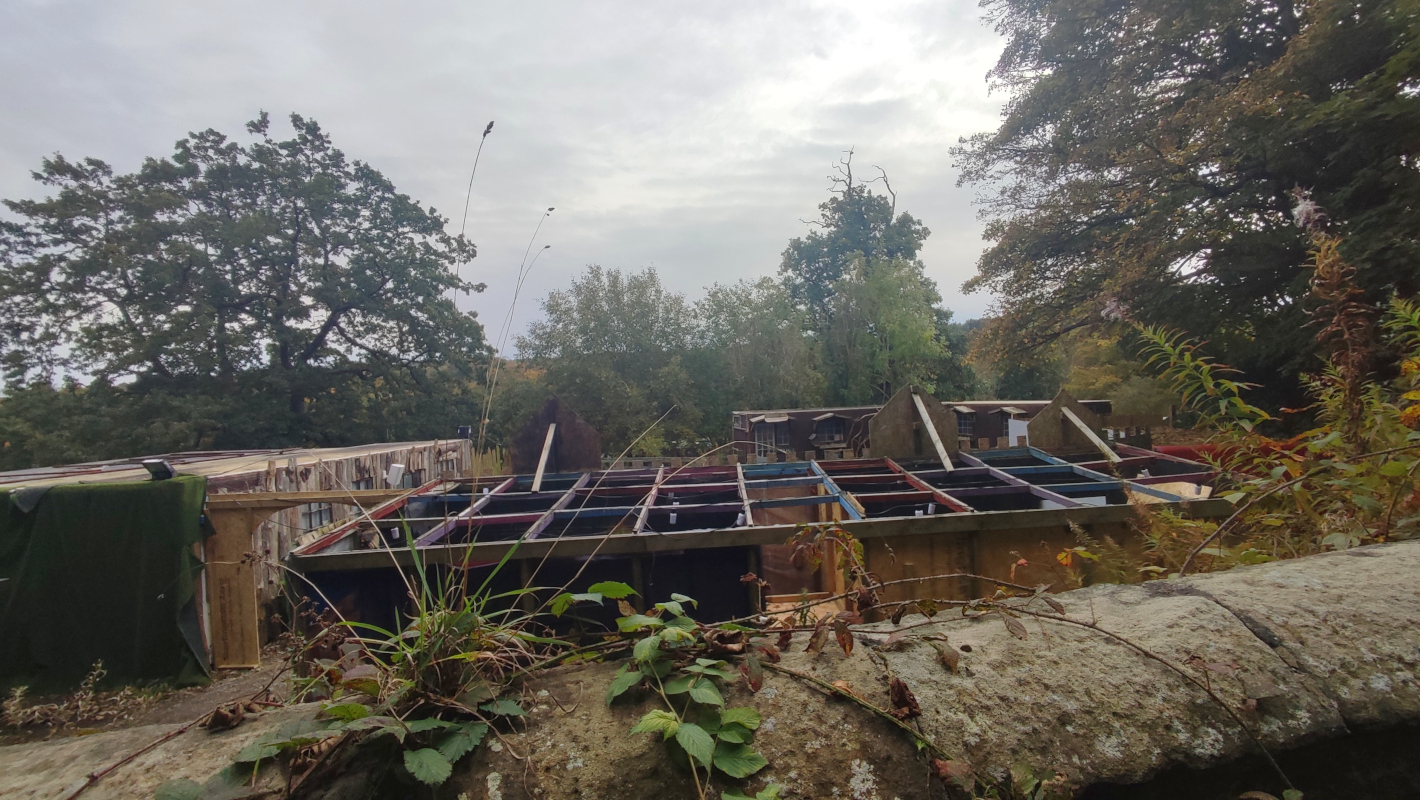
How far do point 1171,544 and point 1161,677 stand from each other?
176 cm

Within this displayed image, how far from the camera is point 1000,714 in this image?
3.65 ft

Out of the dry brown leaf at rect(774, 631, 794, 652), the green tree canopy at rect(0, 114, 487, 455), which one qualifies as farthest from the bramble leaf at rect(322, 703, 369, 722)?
the green tree canopy at rect(0, 114, 487, 455)

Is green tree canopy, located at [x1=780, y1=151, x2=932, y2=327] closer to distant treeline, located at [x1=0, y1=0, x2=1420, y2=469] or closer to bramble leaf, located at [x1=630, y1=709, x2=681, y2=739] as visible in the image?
distant treeline, located at [x1=0, y1=0, x2=1420, y2=469]

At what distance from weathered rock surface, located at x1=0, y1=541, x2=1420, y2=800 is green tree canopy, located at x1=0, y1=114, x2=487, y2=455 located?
69.2ft

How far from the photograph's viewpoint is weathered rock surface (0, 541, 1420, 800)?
1.03 meters

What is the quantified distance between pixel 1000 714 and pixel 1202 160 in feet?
51.9

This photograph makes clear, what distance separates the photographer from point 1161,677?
1175 millimetres

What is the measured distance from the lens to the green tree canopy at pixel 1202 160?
10.2 metres

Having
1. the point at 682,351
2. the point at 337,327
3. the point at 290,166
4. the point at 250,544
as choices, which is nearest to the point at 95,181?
the point at 290,166

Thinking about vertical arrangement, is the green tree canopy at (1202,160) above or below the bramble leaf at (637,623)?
above

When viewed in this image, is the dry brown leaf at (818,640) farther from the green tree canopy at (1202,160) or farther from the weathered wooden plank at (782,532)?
the green tree canopy at (1202,160)

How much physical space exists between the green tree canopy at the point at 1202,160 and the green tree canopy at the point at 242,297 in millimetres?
17082

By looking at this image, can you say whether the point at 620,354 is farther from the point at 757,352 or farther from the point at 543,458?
the point at 543,458

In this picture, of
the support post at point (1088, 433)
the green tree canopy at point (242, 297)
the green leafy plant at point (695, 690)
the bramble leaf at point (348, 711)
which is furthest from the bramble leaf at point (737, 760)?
the green tree canopy at point (242, 297)
